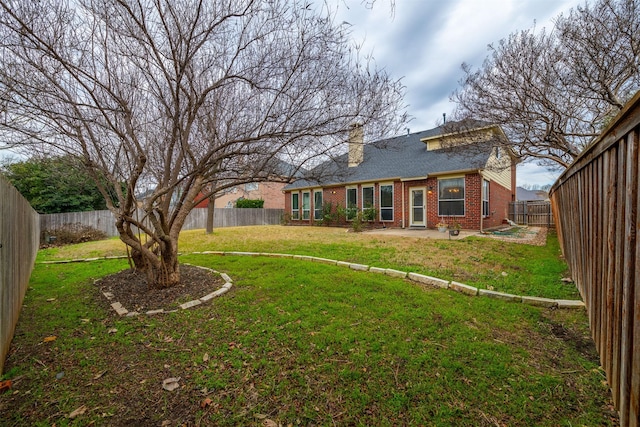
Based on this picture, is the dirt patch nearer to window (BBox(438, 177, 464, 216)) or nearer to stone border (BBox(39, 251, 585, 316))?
window (BBox(438, 177, 464, 216))

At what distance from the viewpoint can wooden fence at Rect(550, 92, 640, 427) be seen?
1444 millimetres

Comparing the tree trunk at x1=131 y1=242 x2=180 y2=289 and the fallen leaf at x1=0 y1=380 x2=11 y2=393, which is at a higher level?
the tree trunk at x1=131 y1=242 x2=180 y2=289

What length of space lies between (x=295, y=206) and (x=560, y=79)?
1444cm

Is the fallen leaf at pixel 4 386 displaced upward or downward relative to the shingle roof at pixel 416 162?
downward

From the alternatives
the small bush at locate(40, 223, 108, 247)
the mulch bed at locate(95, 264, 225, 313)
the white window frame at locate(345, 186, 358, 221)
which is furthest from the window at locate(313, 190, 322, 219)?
the mulch bed at locate(95, 264, 225, 313)

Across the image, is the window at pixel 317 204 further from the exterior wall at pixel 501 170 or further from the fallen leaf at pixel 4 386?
the fallen leaf at pixel 4 386

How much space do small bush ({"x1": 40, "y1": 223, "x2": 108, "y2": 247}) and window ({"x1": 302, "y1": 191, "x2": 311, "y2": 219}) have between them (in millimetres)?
10857

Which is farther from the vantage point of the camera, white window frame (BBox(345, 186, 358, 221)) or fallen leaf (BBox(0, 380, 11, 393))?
white window frame (BBox(345, 186, 358, 221))

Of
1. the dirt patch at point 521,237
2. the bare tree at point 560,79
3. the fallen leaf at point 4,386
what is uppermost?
the bare tree at point 560,79

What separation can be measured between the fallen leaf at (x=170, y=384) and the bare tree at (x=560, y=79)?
368 inches

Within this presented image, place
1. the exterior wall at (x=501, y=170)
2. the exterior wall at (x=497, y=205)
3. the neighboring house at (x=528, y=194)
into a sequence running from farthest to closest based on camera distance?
the neighboring house at (x=528, y=194) → the exterior wall at (x=497, y=205) → the exterior wall at (x=501, y=170)

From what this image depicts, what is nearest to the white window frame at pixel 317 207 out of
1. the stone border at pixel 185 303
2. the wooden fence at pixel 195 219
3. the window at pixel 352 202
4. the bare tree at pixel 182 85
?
the window at pixel 352 202

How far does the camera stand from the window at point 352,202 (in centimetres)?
1478

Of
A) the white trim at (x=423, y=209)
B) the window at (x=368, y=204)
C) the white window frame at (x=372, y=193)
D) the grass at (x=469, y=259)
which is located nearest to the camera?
the grass at (x=469, y=259)
